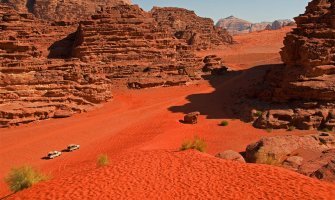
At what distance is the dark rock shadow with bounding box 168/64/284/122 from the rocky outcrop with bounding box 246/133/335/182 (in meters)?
4.59

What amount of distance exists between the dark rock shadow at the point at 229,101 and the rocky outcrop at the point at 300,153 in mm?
4592

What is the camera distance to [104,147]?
51.4 feet

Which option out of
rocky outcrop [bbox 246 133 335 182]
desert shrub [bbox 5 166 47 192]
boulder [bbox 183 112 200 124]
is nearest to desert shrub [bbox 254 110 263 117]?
boulder [bbox 183 112 200 124]

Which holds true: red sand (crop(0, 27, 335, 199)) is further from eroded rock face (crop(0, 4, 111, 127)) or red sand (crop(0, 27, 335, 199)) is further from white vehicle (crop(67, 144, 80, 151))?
eroded rock face (crop(0, 4, 111, 127))

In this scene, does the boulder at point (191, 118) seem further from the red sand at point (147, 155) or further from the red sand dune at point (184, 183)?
the red sand dune at point (184, 183)

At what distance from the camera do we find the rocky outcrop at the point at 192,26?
2126 inches

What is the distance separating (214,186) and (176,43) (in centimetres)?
2348

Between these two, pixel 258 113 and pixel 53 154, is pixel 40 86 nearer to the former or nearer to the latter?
pixel 53 154

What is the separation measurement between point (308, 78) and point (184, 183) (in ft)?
40.0

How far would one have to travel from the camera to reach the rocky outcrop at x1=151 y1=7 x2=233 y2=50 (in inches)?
2126

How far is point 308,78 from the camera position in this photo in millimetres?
19047

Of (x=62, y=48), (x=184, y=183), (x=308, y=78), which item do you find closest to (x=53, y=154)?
(x=184, y=183)

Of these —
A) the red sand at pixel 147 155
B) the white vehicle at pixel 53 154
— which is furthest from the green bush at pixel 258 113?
the white vehicle at pixel 53 154

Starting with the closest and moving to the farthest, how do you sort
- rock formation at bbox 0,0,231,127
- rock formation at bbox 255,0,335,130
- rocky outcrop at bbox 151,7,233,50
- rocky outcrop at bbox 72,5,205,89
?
rock formation at bbox 255,0,335,130 < rock formation at bbox 0,0,231,127 < rocky outcrop at bbox 72,5,205,89 < rocky outcrop at bbox 151,7,233,50
